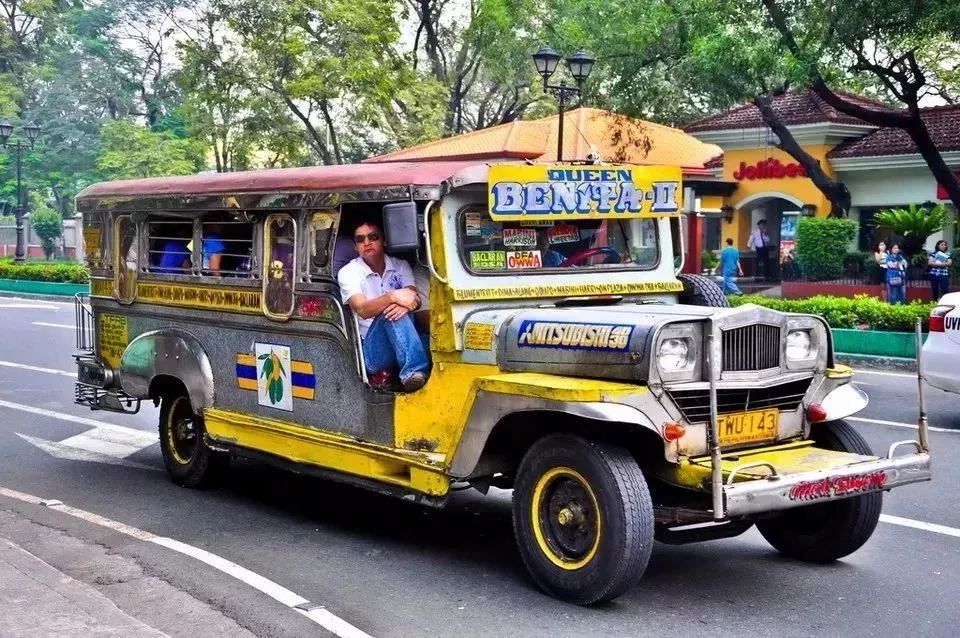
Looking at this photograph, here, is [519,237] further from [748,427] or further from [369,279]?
[748,427]

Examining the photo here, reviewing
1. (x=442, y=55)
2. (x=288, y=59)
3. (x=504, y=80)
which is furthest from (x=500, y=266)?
(x=442, y=55)

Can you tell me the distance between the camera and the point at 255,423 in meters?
7.92

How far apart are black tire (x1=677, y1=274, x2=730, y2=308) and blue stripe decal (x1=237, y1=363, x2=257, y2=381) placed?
9.61 feet

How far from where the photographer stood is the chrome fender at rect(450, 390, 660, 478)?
18.1ft

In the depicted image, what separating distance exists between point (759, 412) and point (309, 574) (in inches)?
103

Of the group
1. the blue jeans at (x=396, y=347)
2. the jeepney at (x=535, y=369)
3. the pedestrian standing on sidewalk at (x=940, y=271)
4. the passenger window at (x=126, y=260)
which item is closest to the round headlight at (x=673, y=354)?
the jeepney at (x=535, y=369)

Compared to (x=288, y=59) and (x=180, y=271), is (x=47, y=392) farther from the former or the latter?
(x=288, y=59)

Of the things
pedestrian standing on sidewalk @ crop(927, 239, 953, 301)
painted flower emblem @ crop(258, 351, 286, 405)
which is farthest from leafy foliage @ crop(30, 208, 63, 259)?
painted flower emblem @ crop(258, 351, 286, 405)

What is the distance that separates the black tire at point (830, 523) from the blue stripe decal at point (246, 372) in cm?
349

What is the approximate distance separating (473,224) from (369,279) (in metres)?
0.80

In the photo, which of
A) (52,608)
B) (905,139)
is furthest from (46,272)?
(52,608)

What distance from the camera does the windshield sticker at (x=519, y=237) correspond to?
6844mm

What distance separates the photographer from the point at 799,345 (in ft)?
20.7

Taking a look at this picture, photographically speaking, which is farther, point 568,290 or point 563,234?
point 563,234
